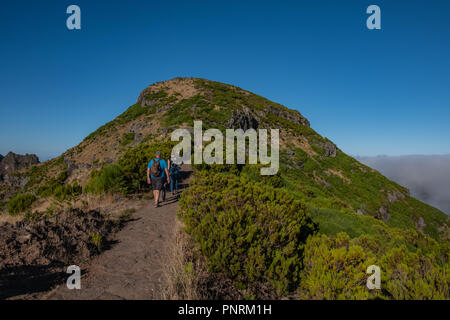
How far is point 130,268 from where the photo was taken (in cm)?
444

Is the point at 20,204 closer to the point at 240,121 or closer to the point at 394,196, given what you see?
the point at 240,121

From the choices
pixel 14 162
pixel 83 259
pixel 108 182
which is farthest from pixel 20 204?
pixel 14 162

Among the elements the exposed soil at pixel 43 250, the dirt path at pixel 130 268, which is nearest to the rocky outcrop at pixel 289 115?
the dirt path at pixel 130 268

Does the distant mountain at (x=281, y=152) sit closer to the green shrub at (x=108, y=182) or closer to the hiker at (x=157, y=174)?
the green shrub at (x=108, y=182)

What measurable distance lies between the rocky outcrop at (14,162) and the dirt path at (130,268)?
222 ft

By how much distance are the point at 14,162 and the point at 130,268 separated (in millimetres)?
74095

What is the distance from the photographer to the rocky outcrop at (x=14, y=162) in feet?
180

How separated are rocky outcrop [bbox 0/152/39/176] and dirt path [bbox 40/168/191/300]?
67.8m

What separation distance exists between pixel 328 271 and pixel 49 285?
15.2 ft

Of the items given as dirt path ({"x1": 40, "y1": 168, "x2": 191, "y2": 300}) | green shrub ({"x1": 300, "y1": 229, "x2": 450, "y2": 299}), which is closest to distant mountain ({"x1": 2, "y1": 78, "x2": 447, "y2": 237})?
dirt path ({"x1": 40, "y1": 168, "x2": 191, "y2": 300})

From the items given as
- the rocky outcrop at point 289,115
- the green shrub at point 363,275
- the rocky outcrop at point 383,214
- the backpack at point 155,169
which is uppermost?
the rocky outcrop at point 289,115

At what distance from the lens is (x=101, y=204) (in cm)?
836

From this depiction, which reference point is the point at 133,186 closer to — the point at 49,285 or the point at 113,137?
the point at 49,285
